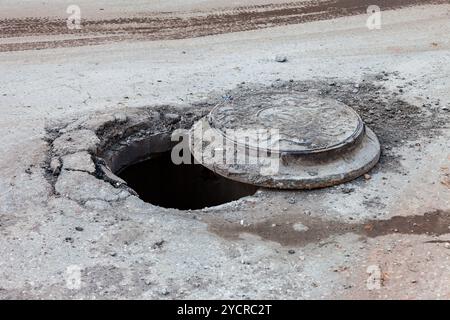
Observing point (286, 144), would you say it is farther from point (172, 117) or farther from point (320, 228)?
point (172, 117)

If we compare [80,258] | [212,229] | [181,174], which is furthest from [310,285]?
[181,174]

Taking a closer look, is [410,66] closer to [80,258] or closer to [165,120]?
[165,120]

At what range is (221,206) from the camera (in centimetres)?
464

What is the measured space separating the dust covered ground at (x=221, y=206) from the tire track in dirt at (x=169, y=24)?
0.04m

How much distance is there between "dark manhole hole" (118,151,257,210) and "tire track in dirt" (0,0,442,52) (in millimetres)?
2999

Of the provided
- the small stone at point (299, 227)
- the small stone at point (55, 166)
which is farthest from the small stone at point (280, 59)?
the small stone at point (299, 227)

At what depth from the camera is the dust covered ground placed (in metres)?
3.83

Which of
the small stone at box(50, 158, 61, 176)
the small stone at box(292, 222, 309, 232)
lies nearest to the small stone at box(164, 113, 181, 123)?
the small stone at box(50, 158, 61, 176)

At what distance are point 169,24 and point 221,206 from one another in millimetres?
5055

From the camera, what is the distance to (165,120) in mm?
5945

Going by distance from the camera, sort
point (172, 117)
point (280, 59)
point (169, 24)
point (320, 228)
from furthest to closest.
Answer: point (169, 24) → point (280, 59) → point (172, 117) → point (320, 228)

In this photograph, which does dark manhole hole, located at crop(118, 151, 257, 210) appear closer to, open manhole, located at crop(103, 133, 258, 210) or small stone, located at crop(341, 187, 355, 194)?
open manhole, located at crop(103, 133, 258, 210)

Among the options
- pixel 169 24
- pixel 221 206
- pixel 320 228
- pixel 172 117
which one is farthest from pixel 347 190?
pixel 169 24

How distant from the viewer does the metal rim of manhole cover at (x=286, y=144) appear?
15.8ft
